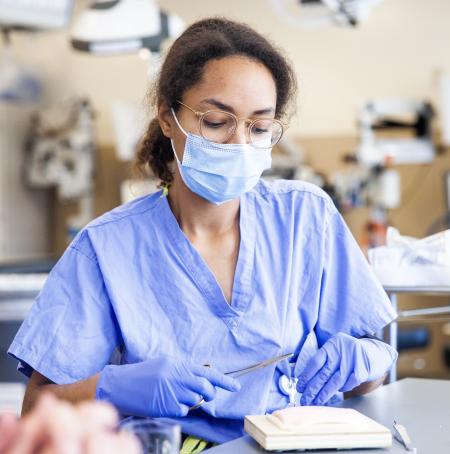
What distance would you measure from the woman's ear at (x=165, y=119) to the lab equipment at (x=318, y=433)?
693 millimetres

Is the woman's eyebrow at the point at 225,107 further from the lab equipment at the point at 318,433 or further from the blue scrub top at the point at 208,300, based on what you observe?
the lab equipment at the point at 318,433

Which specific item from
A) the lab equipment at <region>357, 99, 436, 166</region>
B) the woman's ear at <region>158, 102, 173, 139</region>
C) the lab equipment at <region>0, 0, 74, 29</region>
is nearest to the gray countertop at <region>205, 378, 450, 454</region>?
the woman's ear at <region>158, 102, 173, 139</region>

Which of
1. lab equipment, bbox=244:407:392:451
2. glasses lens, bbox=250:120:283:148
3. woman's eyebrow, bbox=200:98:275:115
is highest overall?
woman's eyebrow, bbox=200:98:275:115

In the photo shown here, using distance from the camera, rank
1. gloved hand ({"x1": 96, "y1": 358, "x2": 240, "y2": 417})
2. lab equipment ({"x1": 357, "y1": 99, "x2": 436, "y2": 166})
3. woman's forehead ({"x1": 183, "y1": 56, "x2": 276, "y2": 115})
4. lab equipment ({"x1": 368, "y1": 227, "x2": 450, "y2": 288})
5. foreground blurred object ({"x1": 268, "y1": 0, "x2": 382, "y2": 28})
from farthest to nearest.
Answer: lab equipment ({"x1": 357, "y1": 99, "x2": 436, "y2": 166}) < foreground blurred object ({"x1": 268, "y1": 0, "x2": 382, "y2": 28}) < lab equipment ({"x1": 368, "y1": 227, "x2": 450, "y2": 288}) < woman's forehead ({"x1": 183, "y1": 56, "x2": 276, "y2": 115}) < gloved hand ({"x1": 96, "y1": 358, "x2": 240, "y2": 417})

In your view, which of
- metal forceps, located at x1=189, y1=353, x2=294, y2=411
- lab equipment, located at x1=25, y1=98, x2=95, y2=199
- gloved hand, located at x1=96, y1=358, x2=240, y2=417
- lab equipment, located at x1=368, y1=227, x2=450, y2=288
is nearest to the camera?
gloved hand, located at x1=96, y1=358, x2=240, y2=417

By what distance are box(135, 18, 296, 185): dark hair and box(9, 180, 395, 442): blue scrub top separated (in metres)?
0.17

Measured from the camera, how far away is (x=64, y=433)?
23.4 inches

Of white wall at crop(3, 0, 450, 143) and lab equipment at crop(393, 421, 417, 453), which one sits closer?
lab equipment at crop(393, 421, 417, 453)

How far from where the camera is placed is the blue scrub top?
1355 millimetres

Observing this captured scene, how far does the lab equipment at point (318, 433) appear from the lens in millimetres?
1042

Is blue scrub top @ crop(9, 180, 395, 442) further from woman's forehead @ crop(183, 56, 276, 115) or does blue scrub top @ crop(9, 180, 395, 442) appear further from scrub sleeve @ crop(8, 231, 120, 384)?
woman's forehead @ crop(183, 56, 276, 115)

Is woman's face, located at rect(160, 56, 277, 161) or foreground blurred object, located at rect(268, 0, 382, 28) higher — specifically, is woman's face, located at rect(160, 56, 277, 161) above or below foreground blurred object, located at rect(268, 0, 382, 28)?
below

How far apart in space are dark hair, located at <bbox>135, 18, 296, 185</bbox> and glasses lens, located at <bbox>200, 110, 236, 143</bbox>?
0.28 feet

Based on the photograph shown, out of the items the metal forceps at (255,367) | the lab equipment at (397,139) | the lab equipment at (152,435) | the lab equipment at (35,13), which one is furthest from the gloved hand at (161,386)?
the lab equipment at (397,139)
